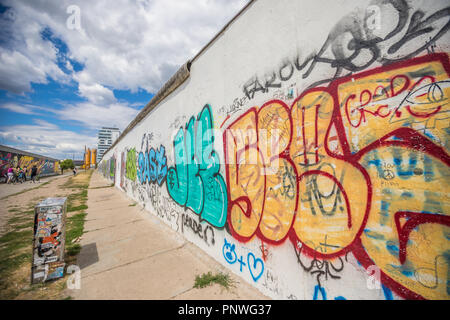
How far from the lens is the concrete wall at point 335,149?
1.27m

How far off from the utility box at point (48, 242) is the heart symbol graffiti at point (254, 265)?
3064mm

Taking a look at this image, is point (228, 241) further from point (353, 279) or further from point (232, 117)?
point (232, 117)

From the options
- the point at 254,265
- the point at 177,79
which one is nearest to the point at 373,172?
the point at 254,265

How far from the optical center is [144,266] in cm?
331

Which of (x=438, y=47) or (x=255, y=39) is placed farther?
(x=255, y=39)

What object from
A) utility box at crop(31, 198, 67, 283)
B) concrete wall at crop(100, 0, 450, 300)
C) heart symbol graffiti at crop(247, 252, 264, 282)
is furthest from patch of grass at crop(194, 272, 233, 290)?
utility box at crop(31, 198, 67, 283)

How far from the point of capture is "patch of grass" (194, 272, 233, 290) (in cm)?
272

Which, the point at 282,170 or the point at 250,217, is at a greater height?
the point at 282,170

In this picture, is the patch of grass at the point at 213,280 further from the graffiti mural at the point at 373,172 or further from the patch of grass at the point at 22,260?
the patch of grass at the point at 22,260

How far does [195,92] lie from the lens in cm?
403

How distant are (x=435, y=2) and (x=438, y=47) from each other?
295 millimetres

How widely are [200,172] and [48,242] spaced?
2.73 m

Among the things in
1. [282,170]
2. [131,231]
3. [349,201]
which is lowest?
[131,231]

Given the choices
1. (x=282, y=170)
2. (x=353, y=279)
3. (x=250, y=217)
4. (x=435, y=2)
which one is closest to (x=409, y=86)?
(x=435, y=2)
